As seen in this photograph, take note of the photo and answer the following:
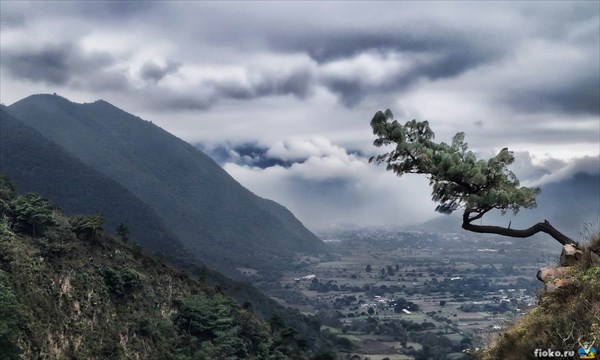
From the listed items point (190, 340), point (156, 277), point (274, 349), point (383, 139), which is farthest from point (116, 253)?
point (383, 139)

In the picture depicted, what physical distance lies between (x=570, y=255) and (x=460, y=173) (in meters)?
4.63

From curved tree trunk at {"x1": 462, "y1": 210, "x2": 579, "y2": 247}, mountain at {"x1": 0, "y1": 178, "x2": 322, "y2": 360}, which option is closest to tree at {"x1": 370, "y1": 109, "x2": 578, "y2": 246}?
curved tree trunk at {"x1": 462, "y1": 210, "x2": 579, "y2": 247}

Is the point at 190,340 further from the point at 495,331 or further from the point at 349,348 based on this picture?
the point at 349,348

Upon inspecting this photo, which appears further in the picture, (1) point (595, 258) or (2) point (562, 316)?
(1) point (595, 258)

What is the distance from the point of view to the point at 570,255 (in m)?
14.7

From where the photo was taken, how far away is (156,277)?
241 ft

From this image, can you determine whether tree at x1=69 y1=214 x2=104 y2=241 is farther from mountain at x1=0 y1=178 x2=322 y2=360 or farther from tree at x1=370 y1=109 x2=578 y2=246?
tree at x1=370 y1=109 x2=578 y2=246

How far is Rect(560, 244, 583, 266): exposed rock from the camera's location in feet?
47.5

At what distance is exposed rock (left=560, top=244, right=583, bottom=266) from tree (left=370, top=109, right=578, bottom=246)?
50cm

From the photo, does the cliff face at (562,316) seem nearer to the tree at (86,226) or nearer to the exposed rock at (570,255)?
the exposed rock at (570,255)

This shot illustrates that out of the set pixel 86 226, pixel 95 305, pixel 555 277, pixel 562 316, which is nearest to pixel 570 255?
pixel 555 277

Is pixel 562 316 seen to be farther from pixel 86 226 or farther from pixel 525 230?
pixel 86 226

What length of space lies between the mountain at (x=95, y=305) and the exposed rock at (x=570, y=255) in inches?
1577

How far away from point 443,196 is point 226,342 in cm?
5623
